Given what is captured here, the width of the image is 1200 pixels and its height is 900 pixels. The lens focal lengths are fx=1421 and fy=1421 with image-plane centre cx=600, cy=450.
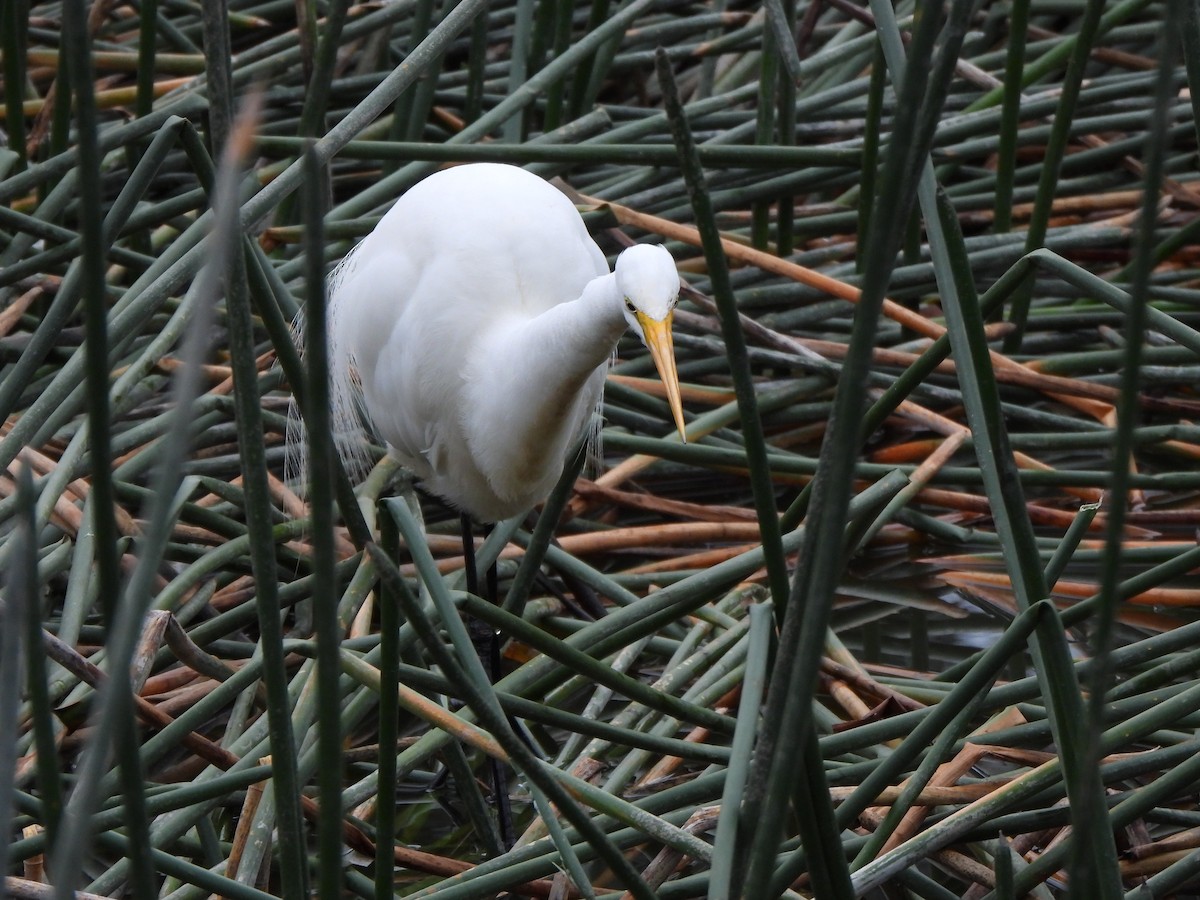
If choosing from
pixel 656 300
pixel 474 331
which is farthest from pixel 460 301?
pixel 656 300

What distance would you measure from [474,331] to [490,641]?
0.53m

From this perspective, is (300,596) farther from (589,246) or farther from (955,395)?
(955,395)

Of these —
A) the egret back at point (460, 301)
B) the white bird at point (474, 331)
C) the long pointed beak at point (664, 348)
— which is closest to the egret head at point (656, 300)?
the long pointed beak at point (664, 348)

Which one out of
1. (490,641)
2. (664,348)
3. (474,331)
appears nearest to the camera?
(664,348)

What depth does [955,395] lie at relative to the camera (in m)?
2.45

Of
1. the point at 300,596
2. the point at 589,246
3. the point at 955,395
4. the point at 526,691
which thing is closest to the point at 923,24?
the point at 526,691

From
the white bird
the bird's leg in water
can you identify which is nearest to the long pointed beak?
the white bird

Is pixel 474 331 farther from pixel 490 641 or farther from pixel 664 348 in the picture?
pixel 664 348

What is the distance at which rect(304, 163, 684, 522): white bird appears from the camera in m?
1.96

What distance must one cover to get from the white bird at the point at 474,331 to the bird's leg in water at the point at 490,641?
0.24ft

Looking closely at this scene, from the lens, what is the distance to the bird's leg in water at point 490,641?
1.99 meters

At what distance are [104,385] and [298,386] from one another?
256mm

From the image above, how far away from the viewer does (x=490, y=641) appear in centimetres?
229

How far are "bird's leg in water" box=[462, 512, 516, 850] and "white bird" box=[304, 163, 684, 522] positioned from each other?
0.24ft
